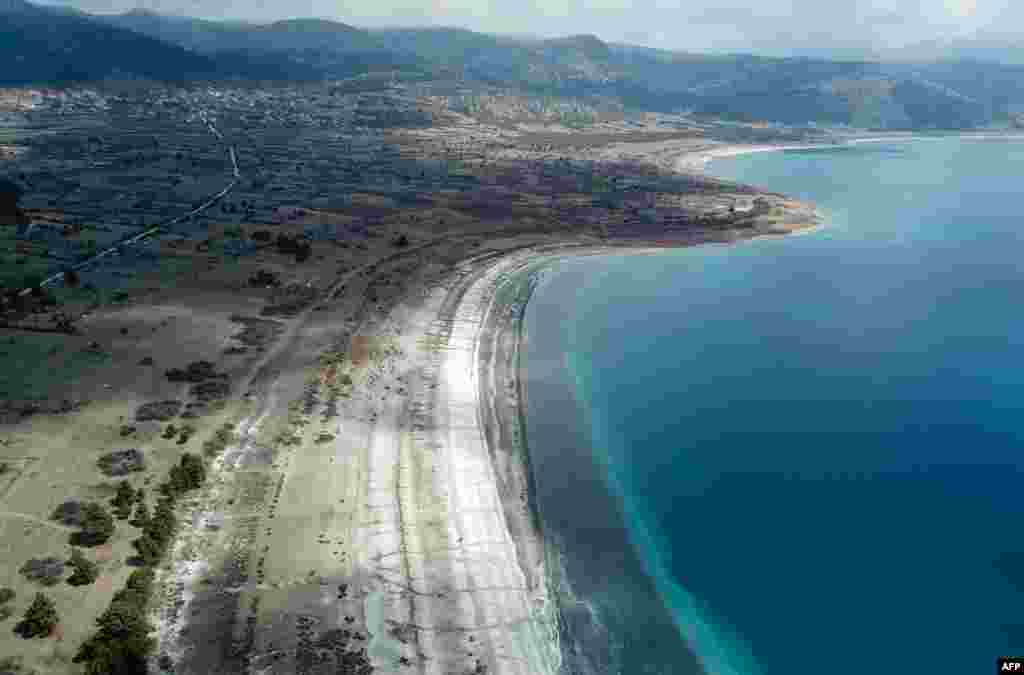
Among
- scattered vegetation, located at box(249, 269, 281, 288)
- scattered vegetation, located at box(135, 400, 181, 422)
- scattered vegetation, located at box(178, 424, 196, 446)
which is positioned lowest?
scattered vegetation, located at box(178, 424, 196, 446)

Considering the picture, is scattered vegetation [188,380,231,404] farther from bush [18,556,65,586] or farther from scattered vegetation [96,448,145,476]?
bush [18,556,65,586]

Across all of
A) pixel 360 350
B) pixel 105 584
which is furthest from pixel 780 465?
pixel 105 584

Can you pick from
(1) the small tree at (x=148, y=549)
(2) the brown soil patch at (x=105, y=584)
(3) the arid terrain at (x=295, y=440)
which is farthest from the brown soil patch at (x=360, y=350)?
(2) the brown soil patch at (x=105, y=584)

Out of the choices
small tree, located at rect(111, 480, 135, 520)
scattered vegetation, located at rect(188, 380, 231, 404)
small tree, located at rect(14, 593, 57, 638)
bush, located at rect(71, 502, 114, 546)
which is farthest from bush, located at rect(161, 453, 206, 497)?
scattered vegetation, located at rect(188, 380, 231, 404)

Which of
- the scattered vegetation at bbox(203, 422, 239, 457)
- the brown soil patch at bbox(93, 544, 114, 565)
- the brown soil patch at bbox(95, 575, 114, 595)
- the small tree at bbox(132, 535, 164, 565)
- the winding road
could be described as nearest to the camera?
the brown soil patch at bbox(95, 575, 114, 595)

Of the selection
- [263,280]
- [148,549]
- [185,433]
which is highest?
[263,280]

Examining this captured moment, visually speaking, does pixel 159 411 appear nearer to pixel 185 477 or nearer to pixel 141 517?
pixel 185 477

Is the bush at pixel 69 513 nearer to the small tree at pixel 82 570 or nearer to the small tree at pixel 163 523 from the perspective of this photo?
the small tree at pixel 82 570
